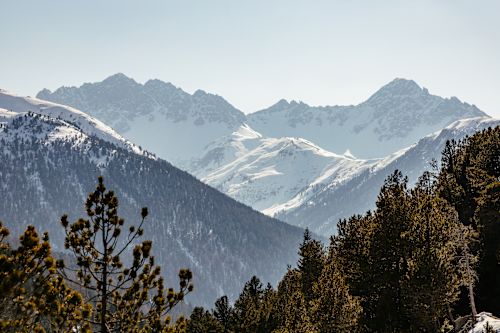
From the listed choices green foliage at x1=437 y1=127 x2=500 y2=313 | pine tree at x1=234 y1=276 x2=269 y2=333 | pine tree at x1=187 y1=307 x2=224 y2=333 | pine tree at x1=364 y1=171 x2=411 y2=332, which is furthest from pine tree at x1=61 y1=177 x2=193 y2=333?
pine tree at x1=187 y1=307 x2=224 y2=333

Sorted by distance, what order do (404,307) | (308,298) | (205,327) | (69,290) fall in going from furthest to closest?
(205,327)
(308,298)
(404,307)
(69,290)

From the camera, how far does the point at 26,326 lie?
14.1m

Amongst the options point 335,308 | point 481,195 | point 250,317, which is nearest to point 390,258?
point 335,308

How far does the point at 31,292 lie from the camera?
14.3 meters

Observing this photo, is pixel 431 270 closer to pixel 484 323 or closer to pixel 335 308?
pixel 484 323

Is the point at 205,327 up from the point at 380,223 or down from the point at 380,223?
down

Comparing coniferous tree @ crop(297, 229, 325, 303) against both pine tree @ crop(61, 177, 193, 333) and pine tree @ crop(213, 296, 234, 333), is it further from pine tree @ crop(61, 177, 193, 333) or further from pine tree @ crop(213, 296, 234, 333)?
pine tree @ crop(61, 177, 193, 333)

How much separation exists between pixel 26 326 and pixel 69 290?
1951 mm

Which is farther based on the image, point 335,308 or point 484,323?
point 335,308

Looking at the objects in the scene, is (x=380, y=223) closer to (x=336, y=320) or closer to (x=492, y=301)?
(x=336, y=320)

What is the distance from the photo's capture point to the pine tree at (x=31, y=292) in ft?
42.3

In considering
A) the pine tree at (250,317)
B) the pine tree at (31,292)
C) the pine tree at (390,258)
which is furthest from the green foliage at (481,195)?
the pine tree at (31,292)

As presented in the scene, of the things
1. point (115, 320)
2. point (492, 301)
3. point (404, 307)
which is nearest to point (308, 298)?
point (492, 301)

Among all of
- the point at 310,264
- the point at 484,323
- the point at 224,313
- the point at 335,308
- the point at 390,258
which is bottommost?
the point at 484,323
